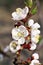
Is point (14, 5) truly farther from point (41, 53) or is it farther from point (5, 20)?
point (41, 53)

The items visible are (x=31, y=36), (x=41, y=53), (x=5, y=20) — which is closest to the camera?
(x=31, y=36)

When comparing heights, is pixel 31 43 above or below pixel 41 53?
below

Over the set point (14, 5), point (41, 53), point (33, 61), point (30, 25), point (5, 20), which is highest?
point (14, 5)

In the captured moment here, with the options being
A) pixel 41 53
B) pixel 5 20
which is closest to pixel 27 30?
pixel 41 53

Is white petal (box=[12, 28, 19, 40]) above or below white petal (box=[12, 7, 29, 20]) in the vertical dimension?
below

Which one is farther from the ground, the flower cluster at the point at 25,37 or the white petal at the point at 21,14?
the white petal at the point at 21,14

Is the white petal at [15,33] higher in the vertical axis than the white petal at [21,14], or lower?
lower

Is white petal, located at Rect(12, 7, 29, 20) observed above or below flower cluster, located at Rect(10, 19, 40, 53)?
above

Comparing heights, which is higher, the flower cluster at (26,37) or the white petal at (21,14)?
the white petal at (21,14)

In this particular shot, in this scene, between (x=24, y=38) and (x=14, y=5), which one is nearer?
(x=24, y=38)

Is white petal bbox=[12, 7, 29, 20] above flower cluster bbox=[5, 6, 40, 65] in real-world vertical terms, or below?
above

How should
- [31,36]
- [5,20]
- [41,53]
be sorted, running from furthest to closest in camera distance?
[5,20] < [41,53] < [31,36]
